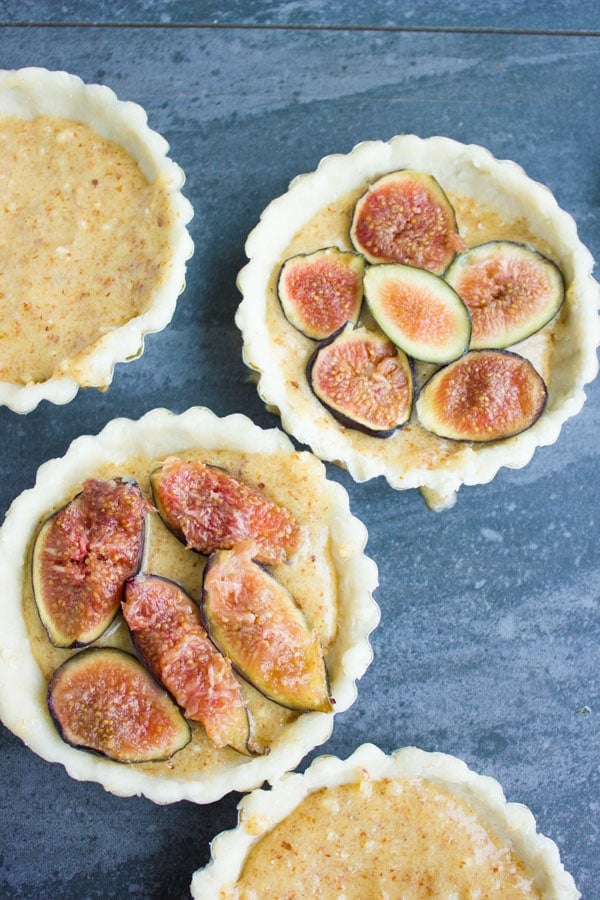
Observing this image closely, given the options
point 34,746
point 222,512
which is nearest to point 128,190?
point 222,512

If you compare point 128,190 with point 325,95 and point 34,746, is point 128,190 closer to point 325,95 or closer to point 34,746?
point 325,95

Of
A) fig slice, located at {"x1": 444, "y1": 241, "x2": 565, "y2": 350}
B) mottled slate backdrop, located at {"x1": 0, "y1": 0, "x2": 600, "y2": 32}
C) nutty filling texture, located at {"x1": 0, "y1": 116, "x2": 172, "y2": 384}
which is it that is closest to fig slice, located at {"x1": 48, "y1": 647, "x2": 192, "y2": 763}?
nutty filling texture, located at {"x1": 0, "y1": 116, "x2": 172, "y2": 384}

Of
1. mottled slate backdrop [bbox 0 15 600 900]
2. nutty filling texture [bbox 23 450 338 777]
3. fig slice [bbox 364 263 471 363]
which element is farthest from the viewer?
mottled slate backdrop [bbox 0 15 600 900]

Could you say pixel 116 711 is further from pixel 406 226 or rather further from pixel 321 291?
pixel 406 226

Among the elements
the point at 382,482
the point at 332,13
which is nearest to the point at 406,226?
the point at 382,482

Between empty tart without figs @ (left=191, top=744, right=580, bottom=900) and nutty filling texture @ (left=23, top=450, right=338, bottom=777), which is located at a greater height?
nutty filling texture @ (left=23, top=450, right=338, bottom=777)

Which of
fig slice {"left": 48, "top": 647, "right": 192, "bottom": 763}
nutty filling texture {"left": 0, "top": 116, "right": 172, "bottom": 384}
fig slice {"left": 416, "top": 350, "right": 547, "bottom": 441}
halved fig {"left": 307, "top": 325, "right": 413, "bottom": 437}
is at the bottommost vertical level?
fig slice {"left": 48, "top": 647, "right": 192, "bottom": 763}

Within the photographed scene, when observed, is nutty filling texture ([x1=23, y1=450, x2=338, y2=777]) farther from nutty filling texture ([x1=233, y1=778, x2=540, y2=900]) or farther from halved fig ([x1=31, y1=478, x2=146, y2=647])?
nutty filling texture ([x1=233, y1=778, x2=540, y2=900])

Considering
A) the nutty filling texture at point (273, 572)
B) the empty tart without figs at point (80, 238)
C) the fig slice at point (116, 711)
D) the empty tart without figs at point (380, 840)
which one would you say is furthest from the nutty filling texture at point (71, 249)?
the empty tart without figs at point (380, 840)
